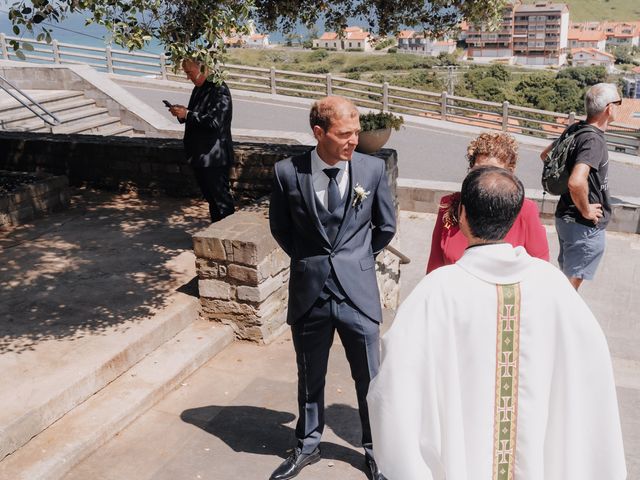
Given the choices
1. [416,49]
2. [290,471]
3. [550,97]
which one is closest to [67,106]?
[290,471]

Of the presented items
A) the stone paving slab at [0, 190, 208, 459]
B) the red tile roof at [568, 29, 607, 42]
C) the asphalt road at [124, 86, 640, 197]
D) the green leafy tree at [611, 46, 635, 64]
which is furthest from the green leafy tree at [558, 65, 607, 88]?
the stone paving slab at [0, 190, 208, 459]

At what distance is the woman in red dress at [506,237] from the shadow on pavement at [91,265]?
298 cm

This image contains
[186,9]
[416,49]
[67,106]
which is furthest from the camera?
[416,49]

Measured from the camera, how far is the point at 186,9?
597cm

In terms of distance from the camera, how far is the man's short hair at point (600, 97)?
16.3ft

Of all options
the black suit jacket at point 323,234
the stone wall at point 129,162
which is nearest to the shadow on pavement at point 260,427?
the black suit jacket at point 323,234

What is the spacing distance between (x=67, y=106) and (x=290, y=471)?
14.9 metres

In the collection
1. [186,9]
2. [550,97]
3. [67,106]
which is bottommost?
[550,97]

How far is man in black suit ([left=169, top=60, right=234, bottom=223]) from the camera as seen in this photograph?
666cm

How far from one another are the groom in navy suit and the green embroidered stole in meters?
1.20

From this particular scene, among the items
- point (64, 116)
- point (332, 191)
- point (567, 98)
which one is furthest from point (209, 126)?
point (567, 98)

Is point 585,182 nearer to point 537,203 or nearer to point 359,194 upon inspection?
point 359,194

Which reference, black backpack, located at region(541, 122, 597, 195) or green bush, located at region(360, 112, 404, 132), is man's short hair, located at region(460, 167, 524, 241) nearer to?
black backpack, located at region(541, 122, 597, 195)

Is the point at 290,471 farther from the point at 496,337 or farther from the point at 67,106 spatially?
the point at 67,106
